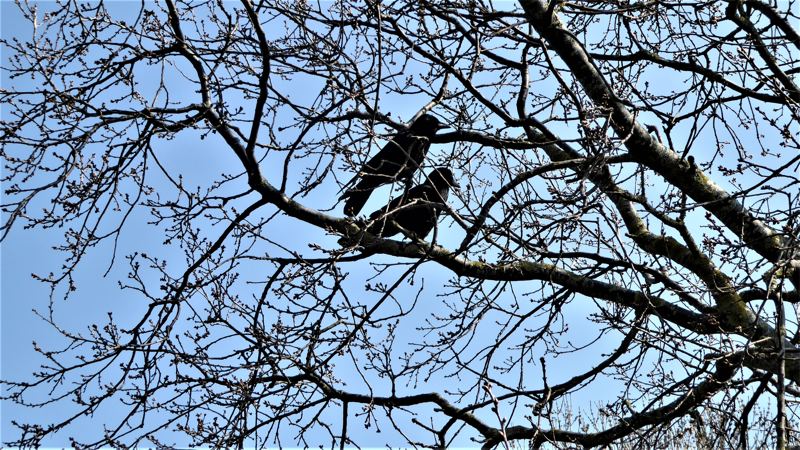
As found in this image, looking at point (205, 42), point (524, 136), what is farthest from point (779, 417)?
point (205, 42)

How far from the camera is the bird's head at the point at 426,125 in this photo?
243 inches

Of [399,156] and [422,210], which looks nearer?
[399,156]

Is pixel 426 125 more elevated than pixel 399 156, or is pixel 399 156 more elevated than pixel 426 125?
pixel 426 125

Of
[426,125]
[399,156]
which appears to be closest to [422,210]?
[399,156]

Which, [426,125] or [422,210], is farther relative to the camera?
[422,210]

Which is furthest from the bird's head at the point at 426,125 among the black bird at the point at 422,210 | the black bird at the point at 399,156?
the black bird at the point at 422,210

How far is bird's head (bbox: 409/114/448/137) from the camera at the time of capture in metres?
6.18

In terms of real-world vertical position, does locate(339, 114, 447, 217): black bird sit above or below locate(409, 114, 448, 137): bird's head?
below

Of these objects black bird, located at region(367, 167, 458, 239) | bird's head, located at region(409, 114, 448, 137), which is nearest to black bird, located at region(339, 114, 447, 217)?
bird's head, located at region(409, 114, 448, 137)

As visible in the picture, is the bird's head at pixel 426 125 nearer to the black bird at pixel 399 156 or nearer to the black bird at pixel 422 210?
the black bird at pixel 399 156

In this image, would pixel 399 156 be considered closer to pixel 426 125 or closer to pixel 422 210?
pixel 426 125

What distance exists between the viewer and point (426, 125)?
20.5ft

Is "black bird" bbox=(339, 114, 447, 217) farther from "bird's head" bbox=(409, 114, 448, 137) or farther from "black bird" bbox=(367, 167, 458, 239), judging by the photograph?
"black bird" bbox=(367, 167, 458, 239)

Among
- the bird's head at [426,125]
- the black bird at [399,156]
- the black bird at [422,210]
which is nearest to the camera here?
the black bird at [399,156]
